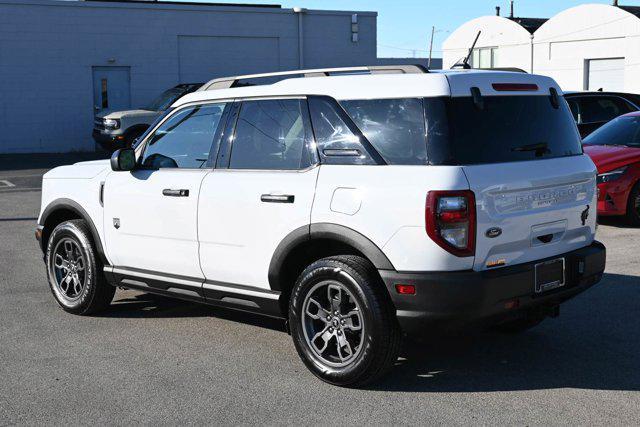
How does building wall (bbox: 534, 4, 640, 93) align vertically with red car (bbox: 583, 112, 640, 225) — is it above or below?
above

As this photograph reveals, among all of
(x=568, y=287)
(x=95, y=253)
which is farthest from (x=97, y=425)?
(x=568, y=287)

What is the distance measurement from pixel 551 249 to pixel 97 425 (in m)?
2.87

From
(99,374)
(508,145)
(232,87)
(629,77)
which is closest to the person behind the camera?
(508,145)

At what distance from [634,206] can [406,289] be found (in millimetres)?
7151

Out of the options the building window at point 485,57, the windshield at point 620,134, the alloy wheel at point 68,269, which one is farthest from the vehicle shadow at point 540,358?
the building window at point 485,57

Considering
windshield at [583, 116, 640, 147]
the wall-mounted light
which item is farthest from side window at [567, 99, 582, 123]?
the wall-mounted light

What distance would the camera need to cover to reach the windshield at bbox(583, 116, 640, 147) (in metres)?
11.7

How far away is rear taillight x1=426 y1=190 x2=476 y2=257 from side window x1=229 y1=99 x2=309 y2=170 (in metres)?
1.08

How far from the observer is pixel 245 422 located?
4656mm

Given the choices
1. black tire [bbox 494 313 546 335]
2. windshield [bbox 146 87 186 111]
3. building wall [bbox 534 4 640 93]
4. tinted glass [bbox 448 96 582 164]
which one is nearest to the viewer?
tinted glass [bbox 448 96 582 164]

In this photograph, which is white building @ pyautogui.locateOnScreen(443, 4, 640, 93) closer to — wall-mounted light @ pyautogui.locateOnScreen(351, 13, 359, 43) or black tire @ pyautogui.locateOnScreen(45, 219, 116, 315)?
wall-mounted light @ pyautogui.locateOnScreen(351, 13, 359, 43)

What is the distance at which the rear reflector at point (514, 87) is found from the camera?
523 cm

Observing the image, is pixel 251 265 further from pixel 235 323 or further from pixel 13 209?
pixel 13 209

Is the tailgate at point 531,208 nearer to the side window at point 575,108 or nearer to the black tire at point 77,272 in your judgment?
the black tire at point 77,272
